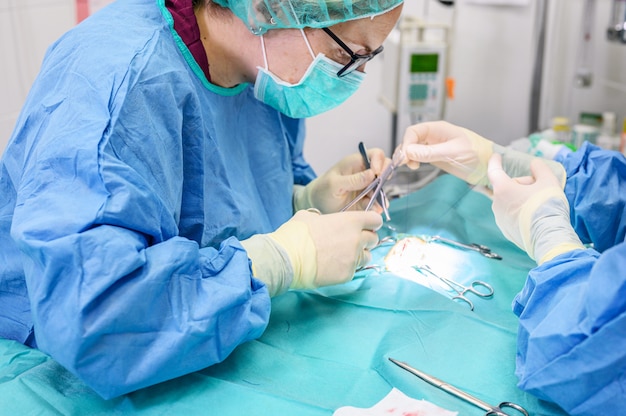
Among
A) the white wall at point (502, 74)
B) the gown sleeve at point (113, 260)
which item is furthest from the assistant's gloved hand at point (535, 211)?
the white wall at point (502, 74)

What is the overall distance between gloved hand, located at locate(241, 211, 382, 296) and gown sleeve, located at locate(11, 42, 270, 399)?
115mm

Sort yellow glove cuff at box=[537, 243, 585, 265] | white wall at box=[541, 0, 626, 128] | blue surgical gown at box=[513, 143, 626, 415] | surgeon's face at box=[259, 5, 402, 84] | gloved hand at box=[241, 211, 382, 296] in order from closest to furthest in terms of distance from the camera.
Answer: blue surgical gown at box=[513, 143, 626, 415], yellow glove cuff at box=[537, 243, 585, 265], gloved hand at box=[241, 211, 382, 296], surgeon's face at box=[259, 5, 402, 84], white wall at box=[541, 0, 626, 128]

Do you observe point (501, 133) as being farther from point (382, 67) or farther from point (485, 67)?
point (382, 67)

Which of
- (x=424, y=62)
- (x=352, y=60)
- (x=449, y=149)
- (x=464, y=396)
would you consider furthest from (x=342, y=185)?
(x=424, y=62)

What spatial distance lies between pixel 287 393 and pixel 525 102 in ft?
8.37

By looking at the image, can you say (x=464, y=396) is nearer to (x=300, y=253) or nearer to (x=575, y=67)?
(x=300, y=253)

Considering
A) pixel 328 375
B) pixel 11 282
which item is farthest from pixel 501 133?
pixel 11 282

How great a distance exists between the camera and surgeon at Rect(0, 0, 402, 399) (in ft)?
3.65

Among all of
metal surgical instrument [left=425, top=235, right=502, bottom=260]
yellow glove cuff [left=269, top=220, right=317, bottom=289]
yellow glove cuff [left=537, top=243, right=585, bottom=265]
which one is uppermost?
yellow glove cuff [left=537, top=243, right=585, bottom=265]

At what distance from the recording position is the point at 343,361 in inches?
53.3

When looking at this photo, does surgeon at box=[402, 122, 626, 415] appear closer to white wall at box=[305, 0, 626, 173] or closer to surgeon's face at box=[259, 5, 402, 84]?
surgeon's face at box=[259, 5, 402, 84]

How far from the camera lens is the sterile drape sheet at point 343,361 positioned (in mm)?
1205

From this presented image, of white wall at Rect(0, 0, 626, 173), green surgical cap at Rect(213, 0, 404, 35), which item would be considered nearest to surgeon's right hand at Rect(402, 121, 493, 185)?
green surgical cap at Rect(213, 0, 404, 35)

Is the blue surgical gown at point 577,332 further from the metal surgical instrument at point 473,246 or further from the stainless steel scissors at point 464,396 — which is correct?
the metal surgical instrument at point 473,246
